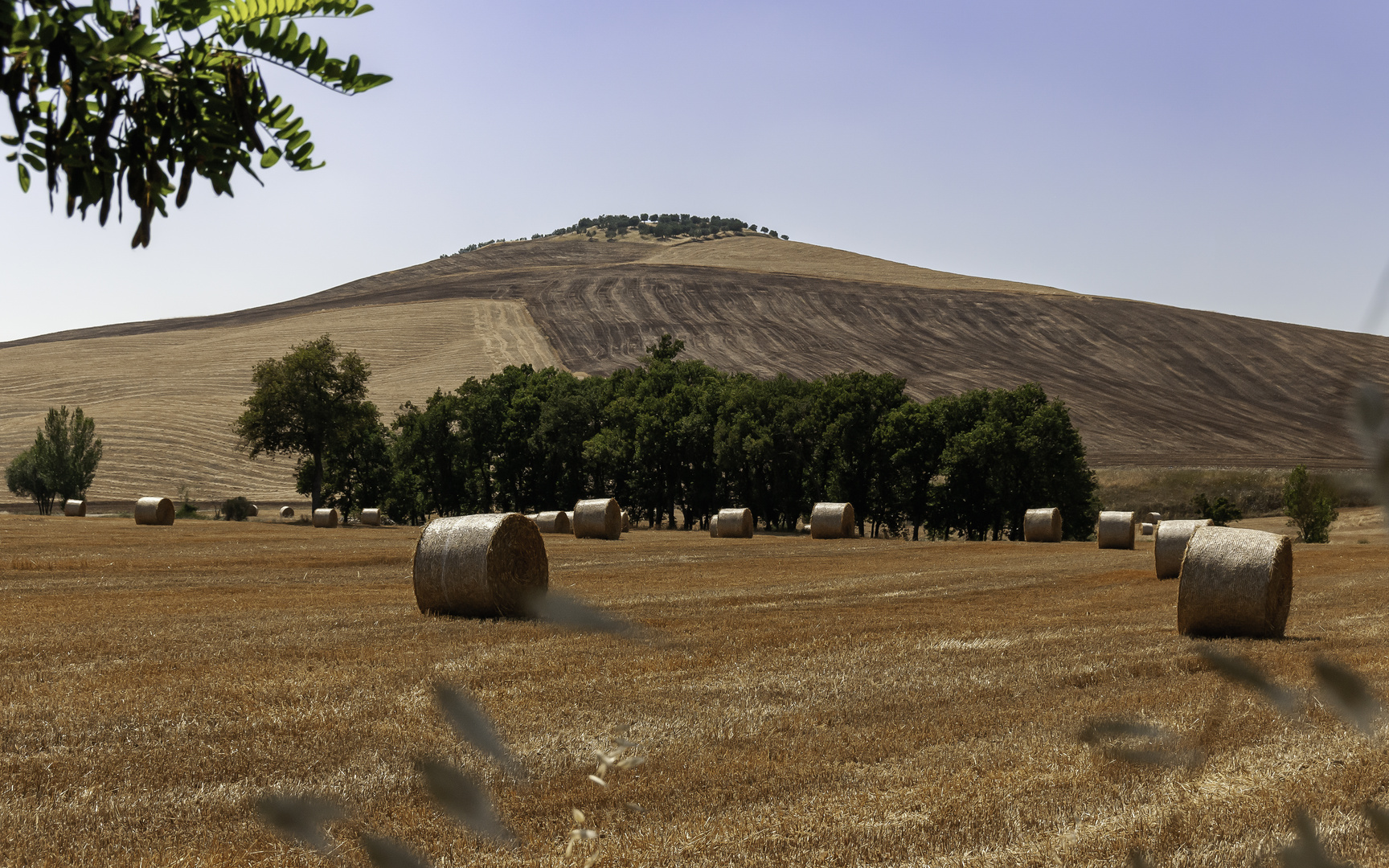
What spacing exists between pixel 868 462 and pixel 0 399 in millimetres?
70590

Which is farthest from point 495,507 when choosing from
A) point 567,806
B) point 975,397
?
point 567,806

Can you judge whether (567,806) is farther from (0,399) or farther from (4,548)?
(0,399)

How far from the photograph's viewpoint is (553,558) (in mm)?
28344

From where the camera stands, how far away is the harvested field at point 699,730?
5.75 metres

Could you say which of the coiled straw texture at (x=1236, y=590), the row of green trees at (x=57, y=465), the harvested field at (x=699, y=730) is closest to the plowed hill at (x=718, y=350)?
the row of green trees at (x=57, y=465)

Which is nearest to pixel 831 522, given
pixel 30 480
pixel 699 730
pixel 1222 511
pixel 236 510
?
pixel 1222 511

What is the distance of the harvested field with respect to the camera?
18.9ft

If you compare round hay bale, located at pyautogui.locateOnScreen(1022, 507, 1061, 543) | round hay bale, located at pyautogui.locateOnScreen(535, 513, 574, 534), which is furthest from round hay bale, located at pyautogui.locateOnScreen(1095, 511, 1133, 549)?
round hay bale, located at pyautogui.locateOnScreen(535, 513, 574, 534)

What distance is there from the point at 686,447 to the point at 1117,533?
1226 inches

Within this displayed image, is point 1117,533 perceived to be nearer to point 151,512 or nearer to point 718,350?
point 151,512

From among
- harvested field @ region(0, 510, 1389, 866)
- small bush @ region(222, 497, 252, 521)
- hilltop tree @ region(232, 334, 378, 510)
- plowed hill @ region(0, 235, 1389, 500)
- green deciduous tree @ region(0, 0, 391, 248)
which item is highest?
plowed hill @ region(0, 235, 1389, 500)

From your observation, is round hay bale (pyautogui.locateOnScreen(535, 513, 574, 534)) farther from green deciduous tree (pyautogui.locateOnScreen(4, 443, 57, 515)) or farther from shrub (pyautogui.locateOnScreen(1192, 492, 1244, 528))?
green deciduous tree (pyautogui.locateOnScreen(4, 443, 57, 515))

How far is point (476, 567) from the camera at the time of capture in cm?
1521

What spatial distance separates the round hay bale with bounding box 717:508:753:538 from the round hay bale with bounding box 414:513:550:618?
2863cm
